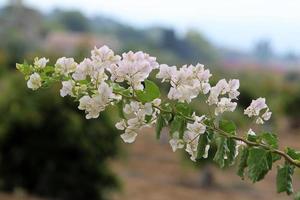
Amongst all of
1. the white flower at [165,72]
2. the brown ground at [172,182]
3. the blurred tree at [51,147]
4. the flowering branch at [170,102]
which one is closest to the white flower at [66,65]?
the flowering branch at [170,102]

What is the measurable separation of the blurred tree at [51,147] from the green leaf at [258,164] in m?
4.63

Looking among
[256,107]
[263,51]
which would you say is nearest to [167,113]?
[256,107]

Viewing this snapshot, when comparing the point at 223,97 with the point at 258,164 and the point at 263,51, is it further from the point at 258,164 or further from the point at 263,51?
the point at 263,51

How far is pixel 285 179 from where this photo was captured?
2.42ft

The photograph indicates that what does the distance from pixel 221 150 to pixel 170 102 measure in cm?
9

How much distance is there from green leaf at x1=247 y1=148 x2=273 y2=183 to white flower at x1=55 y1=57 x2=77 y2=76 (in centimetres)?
25

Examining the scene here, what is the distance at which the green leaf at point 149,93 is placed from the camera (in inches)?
28.3

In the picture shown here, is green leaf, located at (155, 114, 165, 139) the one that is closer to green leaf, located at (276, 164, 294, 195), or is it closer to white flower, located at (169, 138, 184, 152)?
white flower, located at (169, 138, 184, 152)

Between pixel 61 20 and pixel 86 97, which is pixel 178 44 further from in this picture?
pixel 86 97

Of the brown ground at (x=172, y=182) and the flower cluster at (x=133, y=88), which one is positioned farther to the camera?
the brown ground at (x=172, y=182)

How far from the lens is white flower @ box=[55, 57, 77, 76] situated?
73 centimetres

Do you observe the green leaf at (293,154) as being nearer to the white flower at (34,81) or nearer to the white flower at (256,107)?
the white flower at (256,107)

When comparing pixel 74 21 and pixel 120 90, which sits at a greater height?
pixel 74 21

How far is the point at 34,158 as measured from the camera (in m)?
5.42
